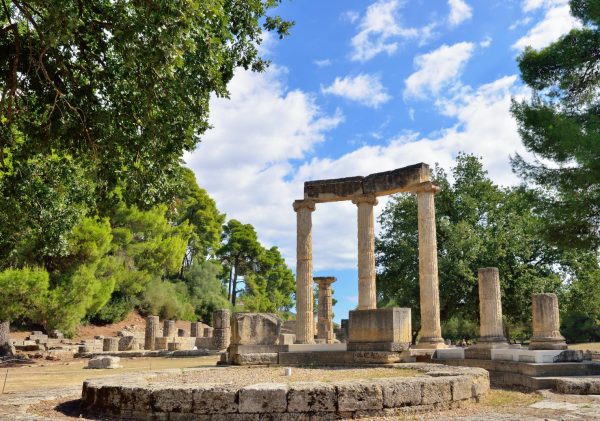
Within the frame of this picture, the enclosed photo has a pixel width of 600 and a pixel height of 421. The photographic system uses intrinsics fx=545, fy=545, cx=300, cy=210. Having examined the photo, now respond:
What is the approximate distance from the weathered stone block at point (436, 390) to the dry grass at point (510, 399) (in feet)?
3.07

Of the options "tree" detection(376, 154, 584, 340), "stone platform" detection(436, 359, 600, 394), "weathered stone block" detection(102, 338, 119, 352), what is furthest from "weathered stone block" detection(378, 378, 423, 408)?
"weathered stone block" detection(102, 338, 119, 352)

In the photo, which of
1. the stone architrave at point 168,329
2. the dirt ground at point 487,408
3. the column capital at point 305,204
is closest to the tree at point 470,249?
the column capital at point 305,204

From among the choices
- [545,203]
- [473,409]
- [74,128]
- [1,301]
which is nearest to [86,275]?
[1,301]

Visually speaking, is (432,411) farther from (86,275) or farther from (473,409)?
(86,275)

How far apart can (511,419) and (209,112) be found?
7.32 meters

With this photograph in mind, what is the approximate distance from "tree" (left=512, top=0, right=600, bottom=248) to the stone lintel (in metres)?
3.60

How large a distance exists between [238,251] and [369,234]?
37.6m

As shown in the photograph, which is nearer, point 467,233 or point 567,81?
point 567,81

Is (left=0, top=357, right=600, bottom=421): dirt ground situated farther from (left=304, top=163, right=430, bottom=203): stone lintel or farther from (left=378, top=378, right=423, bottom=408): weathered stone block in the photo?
(left=304, top=163, right=430, bottom=203): stone lintel

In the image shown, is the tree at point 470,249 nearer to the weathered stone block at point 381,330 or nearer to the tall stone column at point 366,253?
the tall stone column at point 366,253

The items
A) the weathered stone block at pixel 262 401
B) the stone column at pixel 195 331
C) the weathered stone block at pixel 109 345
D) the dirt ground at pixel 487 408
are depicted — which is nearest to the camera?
the dirt ground at pixel 487 408

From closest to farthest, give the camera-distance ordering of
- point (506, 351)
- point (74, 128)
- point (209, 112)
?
point (74, 128)
point (209, 112)
point (506, 351)

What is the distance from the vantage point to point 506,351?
14414mm

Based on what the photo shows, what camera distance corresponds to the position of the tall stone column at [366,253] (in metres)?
21.0
